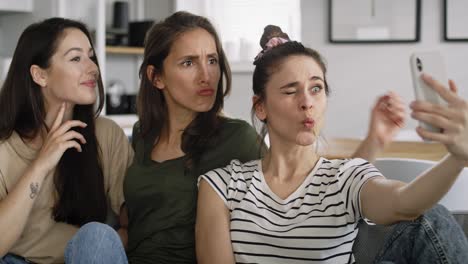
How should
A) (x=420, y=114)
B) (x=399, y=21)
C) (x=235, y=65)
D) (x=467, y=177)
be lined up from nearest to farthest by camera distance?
(x=420, y=114)
(x=467, y=177)
(x=399, y=21)
(x=235, y=65)

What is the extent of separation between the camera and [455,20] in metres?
4.34

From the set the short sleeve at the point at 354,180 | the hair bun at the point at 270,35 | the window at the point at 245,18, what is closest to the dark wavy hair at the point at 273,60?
the hair bun at the point at 270,35

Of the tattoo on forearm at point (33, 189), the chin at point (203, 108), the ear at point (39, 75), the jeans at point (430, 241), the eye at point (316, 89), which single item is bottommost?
the jeans at point (430, 241)

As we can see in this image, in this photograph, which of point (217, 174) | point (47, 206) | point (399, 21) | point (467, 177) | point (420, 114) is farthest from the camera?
point (399, 21)

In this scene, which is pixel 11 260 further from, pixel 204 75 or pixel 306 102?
pixel 306 102

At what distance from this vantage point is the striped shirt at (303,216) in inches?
59.2

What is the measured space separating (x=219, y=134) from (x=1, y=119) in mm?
630

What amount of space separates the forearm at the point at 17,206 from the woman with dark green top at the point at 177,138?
0.25 m

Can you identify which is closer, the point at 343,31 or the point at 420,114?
the point at 420,114

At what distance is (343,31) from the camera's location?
4.64 m

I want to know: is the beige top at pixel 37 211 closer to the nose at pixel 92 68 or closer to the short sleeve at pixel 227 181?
the nose at pixel 92 68

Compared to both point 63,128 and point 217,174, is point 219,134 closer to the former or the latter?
point 217,174

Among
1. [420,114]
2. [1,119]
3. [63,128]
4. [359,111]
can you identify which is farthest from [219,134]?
[359,111]

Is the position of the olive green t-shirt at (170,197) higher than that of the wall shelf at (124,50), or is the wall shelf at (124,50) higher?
the wall shelf at (124,50)
